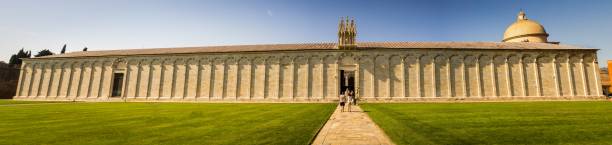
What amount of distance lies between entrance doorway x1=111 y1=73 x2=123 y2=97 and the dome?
68.3 meters

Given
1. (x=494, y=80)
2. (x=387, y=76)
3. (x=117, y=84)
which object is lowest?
(x=117, y=84)

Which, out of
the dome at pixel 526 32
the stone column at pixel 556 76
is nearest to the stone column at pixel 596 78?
the stone column at pixel 556 76

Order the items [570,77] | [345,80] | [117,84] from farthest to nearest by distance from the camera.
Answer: [117,84] → [345,80] → [570,77]

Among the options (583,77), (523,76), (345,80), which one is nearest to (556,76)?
(583,77)

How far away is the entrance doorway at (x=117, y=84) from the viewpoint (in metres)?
43.9

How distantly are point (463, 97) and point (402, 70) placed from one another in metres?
8.59

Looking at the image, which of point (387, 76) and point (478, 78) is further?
point (387, 76)

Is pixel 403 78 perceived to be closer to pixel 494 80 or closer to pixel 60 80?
pixel 494 80

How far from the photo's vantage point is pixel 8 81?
177 ft

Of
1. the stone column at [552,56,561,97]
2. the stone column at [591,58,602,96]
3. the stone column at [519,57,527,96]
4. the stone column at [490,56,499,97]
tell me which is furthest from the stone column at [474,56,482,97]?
the stone column at [591,58,602,96]

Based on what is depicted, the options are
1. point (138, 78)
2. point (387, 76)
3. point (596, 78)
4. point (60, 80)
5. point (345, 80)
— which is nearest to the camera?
point (596, 78)

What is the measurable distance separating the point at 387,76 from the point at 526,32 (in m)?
30.4

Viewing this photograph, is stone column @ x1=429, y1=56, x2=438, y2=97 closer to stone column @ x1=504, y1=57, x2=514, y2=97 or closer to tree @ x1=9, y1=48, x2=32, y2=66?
stone column @ x1=504, y1=57, x2=514, y2=97

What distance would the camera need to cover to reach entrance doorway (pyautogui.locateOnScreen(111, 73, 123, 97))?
43.9 metres
